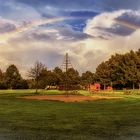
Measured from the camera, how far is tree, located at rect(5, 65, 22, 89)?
16188 centimetres

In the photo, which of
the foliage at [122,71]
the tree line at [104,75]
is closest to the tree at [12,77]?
the tree line at [104,75]

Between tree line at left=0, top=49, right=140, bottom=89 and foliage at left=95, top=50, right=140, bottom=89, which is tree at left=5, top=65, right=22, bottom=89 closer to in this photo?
tree line at left=0, top=49, right=140, bottom=89

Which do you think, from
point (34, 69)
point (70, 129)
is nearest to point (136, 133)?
point (70, 129)

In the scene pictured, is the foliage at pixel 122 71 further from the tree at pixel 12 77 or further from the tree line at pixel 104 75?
the tree at pixel 12 77

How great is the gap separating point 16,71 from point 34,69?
181 ft

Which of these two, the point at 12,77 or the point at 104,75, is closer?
the point at 104,75

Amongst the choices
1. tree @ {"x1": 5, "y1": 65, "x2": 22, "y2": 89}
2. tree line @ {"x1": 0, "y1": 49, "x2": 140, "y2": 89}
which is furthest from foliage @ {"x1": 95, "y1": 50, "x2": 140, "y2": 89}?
tree @ {"x1": 5, "y1": 65, "x2": 22, "y2": 89}

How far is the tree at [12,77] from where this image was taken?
16188cm

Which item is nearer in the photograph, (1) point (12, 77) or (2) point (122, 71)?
(2) point (122, 71)

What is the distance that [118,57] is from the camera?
14475 cm

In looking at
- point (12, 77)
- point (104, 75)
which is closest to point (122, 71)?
point (104, 75)

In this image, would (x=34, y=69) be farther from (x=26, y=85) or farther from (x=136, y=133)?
(x=136, y=133)

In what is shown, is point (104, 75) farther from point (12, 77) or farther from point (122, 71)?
point (12, 77)

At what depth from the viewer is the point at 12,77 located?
16200 centimetres
